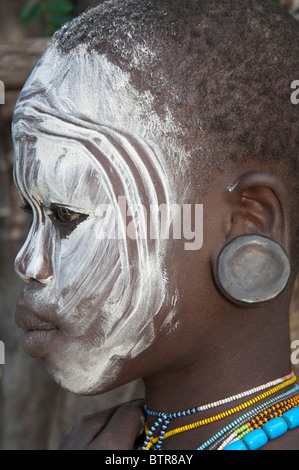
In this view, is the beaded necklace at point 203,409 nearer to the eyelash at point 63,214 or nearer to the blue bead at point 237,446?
the blue bead at point 237,446

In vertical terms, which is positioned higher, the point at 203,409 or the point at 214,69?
the point at 214,69

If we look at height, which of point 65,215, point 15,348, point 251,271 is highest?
point 65,215

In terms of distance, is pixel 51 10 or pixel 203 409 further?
pixel 51 10

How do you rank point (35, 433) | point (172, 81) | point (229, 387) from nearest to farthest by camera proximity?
point (172, 81) < point (229, 387) < point (35, 433)

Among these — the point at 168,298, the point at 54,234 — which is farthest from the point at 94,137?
the point at 168,298

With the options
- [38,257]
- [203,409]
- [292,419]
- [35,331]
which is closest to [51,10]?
[38,257]

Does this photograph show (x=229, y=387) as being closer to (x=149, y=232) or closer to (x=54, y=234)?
(x=149, y=232)

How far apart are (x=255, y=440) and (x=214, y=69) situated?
1.03 m

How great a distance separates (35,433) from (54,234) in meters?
2.05

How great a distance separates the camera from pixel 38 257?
1.77 meters

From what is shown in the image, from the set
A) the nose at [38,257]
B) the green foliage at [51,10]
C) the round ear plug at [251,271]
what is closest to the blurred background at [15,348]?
the green foliage at [51,10]

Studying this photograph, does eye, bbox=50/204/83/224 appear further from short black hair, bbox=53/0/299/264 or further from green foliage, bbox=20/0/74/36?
green foliage, bbox=20/0/74/36

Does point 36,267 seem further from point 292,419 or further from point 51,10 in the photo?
point 51,10

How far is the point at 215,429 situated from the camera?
185cm
